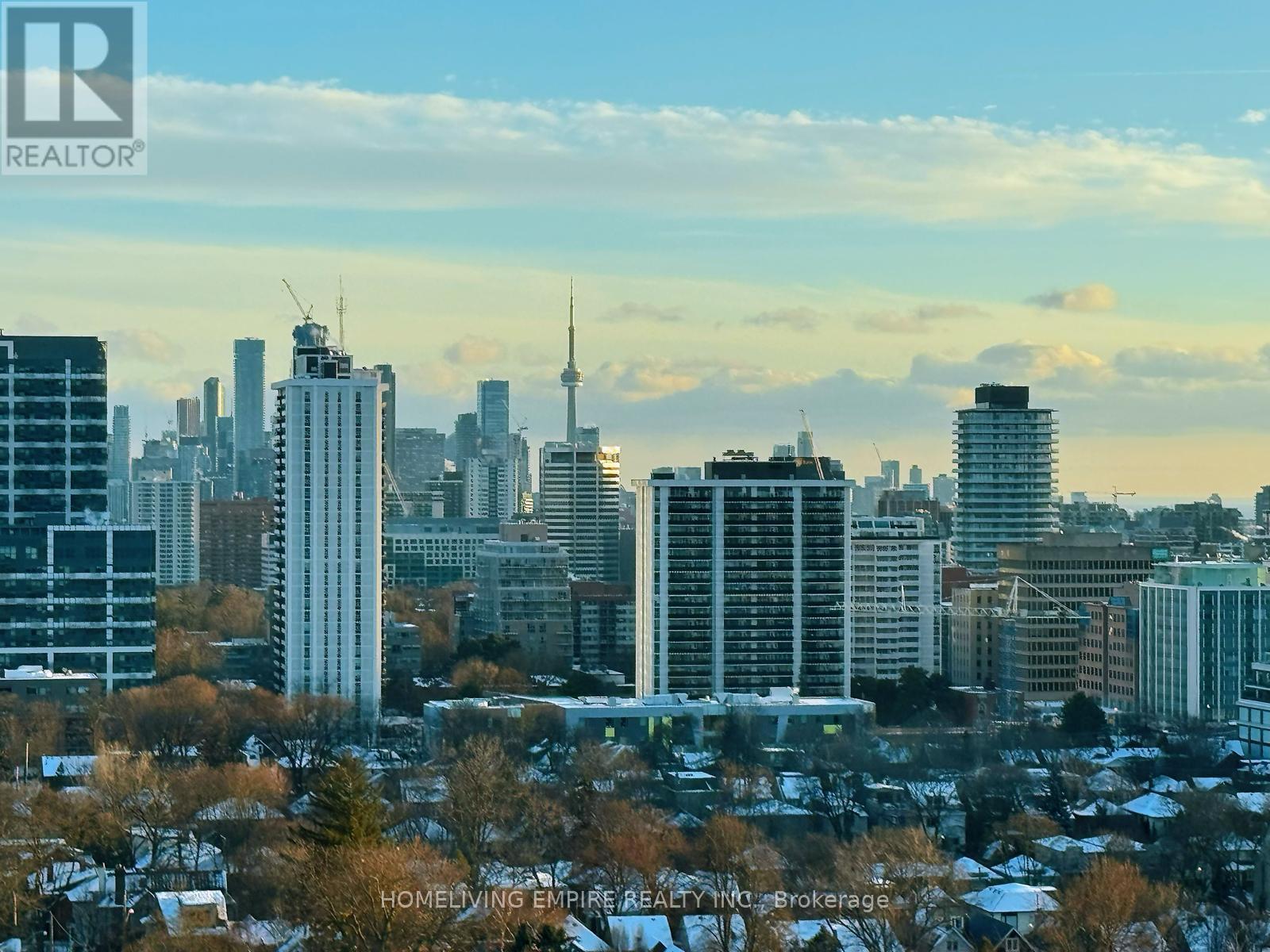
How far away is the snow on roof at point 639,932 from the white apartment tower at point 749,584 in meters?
25.8

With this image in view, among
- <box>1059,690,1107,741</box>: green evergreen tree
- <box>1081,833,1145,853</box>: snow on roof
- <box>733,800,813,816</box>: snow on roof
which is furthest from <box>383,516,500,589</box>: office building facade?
<box>1081,833,1145,853</box>: snow on roof

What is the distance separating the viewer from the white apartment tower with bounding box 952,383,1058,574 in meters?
81.2

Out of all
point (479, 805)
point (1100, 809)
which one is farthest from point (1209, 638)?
point (479, 805)

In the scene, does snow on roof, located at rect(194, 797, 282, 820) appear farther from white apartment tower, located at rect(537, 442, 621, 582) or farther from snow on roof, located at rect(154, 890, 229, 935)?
white apartment tower, located at rect(537, 442, 621, 582)

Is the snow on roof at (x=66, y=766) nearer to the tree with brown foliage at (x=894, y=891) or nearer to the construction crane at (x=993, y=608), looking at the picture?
the tree with brown foliage at (x=894, y=891)

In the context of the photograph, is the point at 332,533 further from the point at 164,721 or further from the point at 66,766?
the point at 66,766

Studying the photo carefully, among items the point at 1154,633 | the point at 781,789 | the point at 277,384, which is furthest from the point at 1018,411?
the point at 781,789

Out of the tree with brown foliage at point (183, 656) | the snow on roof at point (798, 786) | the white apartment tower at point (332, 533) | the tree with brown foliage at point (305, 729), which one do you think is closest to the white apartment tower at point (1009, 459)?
the tree with brown foliage at point (183, 656)

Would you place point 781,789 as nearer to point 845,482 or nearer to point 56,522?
point 845,482

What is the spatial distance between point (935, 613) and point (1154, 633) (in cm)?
1030

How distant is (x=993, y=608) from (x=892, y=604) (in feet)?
11.5

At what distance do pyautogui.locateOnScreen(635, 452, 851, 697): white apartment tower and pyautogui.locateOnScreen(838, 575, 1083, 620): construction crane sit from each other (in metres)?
6.95

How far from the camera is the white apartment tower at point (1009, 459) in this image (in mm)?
81250

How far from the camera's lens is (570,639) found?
70.0 meters
